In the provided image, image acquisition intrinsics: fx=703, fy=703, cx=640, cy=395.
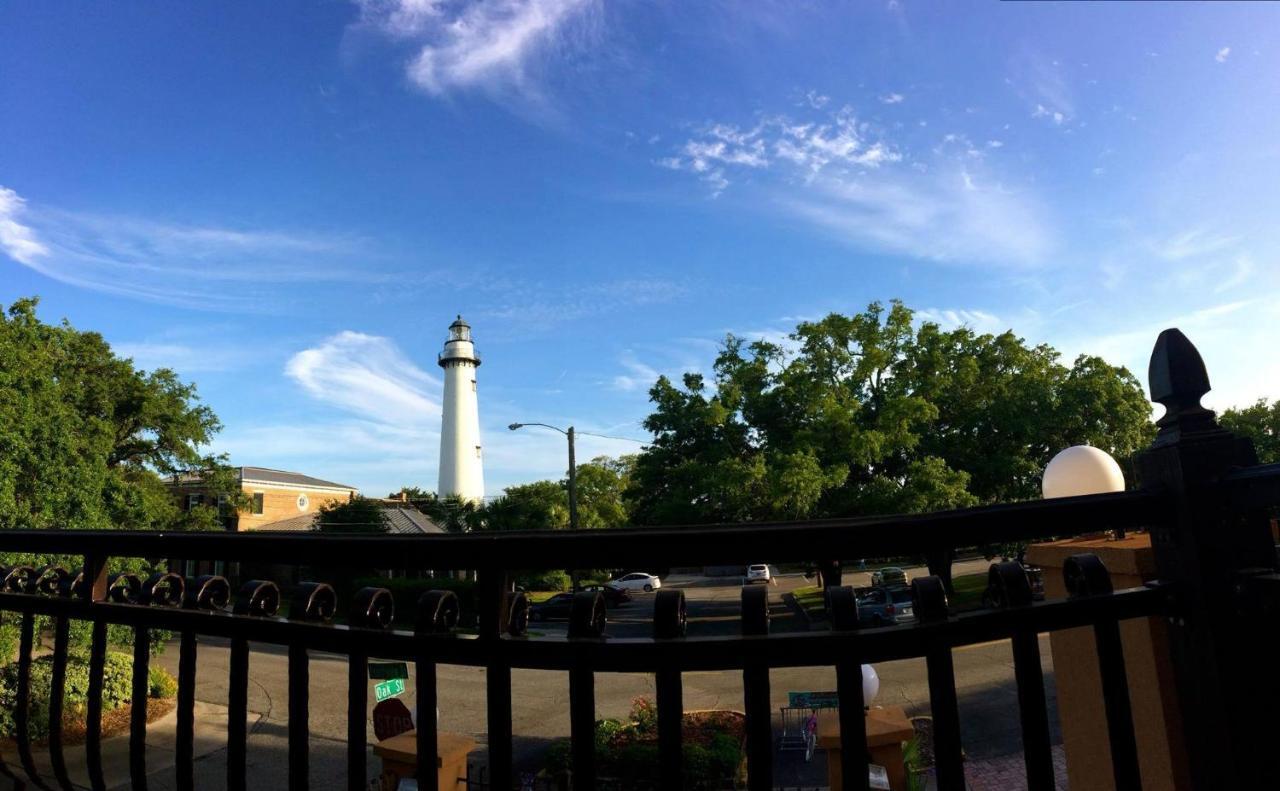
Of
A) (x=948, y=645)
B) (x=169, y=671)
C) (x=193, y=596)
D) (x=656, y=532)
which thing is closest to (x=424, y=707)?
(x=656, y=532)

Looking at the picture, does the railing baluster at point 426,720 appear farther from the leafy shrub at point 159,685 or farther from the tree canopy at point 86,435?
the leafy shrub at point 159,685

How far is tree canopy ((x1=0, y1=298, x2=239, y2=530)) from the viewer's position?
13219 mm

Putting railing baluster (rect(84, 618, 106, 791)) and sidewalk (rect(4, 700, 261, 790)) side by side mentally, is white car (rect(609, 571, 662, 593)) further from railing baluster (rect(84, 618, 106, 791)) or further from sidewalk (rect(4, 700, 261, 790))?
railing baluster (rect(84, 618, 106, 791))

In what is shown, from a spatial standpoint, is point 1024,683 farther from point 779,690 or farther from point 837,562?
point 779,690

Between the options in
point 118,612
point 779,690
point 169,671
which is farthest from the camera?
point 169,671

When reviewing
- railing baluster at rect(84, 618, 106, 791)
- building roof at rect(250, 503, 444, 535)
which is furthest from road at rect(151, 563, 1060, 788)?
building roof at rect(250, 503, 444, 535)

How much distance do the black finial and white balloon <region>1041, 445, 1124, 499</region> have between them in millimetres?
3401

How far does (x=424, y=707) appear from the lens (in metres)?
1.26

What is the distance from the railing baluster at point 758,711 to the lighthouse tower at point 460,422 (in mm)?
45200

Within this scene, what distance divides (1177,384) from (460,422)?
151ft

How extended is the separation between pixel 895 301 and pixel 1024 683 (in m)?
24.3

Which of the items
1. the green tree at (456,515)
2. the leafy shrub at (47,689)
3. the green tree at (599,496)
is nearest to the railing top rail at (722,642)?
the leafy shrub at (47,689)

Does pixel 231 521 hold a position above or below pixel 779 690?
above

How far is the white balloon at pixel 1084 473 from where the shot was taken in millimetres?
4418
